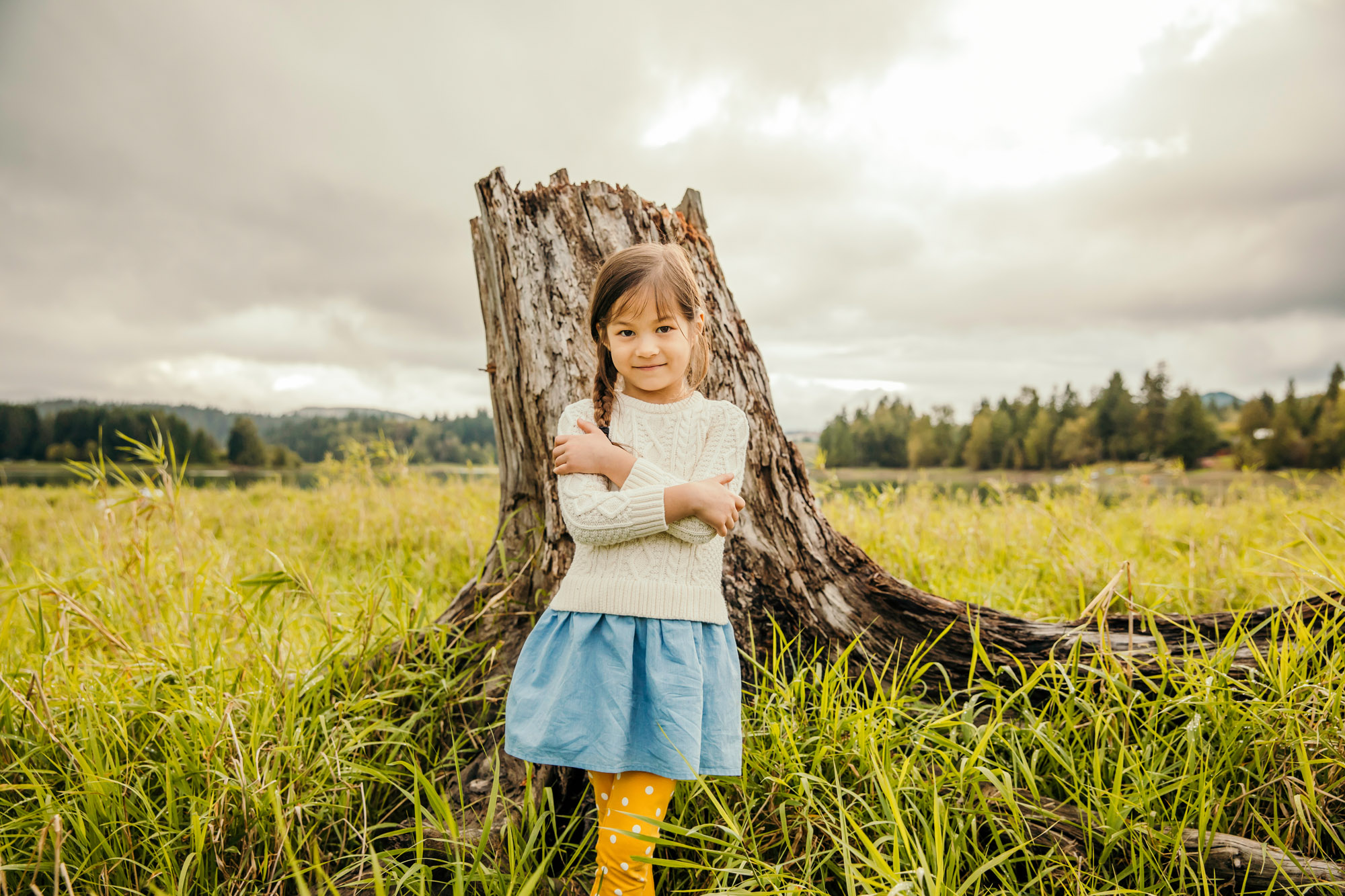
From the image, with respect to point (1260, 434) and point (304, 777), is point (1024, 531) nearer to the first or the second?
point (304, 777)

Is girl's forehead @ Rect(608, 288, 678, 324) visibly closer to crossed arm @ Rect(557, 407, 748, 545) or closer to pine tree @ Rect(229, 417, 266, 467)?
crossed arm @ Rect(557, 407, 748, 545)

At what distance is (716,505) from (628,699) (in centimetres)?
61

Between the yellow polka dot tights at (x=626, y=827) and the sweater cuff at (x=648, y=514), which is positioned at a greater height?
the sweater cuff at (x=648, y=514)

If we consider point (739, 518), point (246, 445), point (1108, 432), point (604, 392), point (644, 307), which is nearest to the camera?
point (644, 307)

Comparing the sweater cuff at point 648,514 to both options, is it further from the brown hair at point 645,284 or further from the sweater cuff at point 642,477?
the brown hair at point 645,284

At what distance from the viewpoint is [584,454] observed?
6.21 feet

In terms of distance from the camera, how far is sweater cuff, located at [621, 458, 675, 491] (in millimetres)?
1859

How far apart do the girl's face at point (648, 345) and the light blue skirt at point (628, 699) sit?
29.4 inches

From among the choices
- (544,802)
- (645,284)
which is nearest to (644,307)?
(645,284)

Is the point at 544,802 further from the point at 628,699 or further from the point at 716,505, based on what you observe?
the point at 716,505

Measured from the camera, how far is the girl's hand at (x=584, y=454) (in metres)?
1.88

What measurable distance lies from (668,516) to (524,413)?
127 centimetres

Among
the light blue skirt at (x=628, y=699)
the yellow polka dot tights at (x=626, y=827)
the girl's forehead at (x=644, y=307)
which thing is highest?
the girl's forehead at (x=644, y=307)

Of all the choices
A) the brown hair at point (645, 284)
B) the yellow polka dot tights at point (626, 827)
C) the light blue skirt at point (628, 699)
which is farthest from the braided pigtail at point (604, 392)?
the yellow polka dot tights at point (626, 827)
